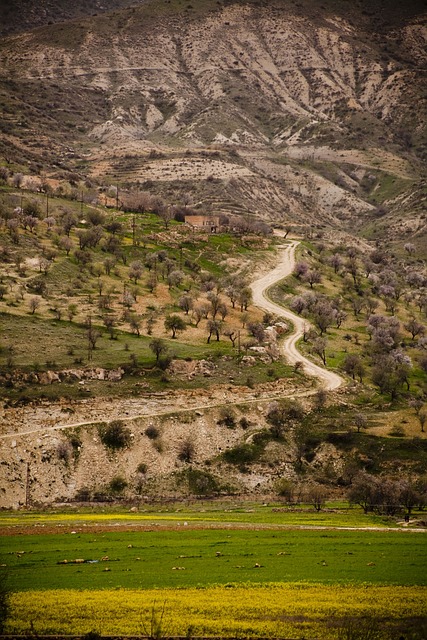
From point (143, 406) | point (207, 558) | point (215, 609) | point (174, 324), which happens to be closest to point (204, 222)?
point (174, 324)

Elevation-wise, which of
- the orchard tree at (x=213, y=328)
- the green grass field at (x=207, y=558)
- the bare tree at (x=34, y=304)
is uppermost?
the bare tree at (x=34, y=304)

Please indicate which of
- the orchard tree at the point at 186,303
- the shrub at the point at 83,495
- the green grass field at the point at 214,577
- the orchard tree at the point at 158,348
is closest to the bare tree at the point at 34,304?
the orchard tree at the point at 158,348

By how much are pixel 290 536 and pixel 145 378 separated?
132 feet

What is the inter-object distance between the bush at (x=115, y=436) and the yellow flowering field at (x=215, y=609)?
37537 millimetres

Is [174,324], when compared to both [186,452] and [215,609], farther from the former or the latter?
[215,609]

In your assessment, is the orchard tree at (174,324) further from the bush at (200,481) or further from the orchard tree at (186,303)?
the bush at (200,481)

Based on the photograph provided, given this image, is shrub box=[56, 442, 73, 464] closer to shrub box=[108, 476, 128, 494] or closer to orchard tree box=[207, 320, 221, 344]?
shrub box=[108, 476, 128, 494]

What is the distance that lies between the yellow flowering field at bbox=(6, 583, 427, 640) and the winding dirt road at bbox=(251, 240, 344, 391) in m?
56.6

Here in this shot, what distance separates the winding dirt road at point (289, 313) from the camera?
302 ft

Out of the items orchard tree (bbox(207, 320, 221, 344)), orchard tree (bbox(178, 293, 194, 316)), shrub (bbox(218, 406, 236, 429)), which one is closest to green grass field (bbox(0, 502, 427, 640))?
shrub (bbox(218, 406, 236, 429))

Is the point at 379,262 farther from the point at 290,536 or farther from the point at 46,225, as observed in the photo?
the point at 290,536

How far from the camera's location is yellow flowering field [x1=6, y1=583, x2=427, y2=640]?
28266 millimetres

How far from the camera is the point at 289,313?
118 metres

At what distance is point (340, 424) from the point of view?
78250 mm
